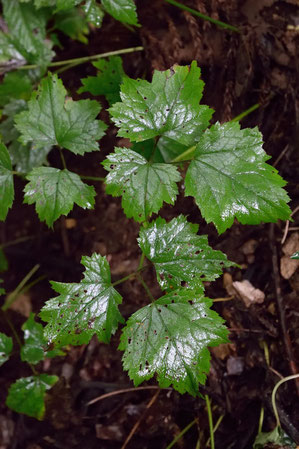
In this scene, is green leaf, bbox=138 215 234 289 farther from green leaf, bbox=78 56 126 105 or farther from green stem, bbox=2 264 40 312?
green stem, bbox=2 264 40 312

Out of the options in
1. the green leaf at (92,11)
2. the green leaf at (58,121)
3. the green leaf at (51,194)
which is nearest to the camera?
the green leaf at (51,194)

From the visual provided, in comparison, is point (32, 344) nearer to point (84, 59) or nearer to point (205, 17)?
point (84, 59)

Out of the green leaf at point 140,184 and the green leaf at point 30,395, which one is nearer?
the green leaf at point 140,184

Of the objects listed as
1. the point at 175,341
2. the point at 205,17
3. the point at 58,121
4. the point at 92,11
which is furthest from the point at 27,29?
the point at 175,341

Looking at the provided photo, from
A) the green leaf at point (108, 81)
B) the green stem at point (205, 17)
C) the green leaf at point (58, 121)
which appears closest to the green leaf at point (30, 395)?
the green leaf at point (58, 121)

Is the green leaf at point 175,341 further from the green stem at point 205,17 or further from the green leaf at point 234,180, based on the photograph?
the green stem at point 205,17

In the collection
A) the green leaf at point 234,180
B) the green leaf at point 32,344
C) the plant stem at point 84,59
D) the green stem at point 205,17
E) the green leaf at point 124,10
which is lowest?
the green leaf at point 32,344

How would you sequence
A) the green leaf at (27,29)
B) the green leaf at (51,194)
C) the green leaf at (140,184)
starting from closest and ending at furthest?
the green leaf at (140,184) → the green leaf at (51,194) → the green leaf at (27,29)
